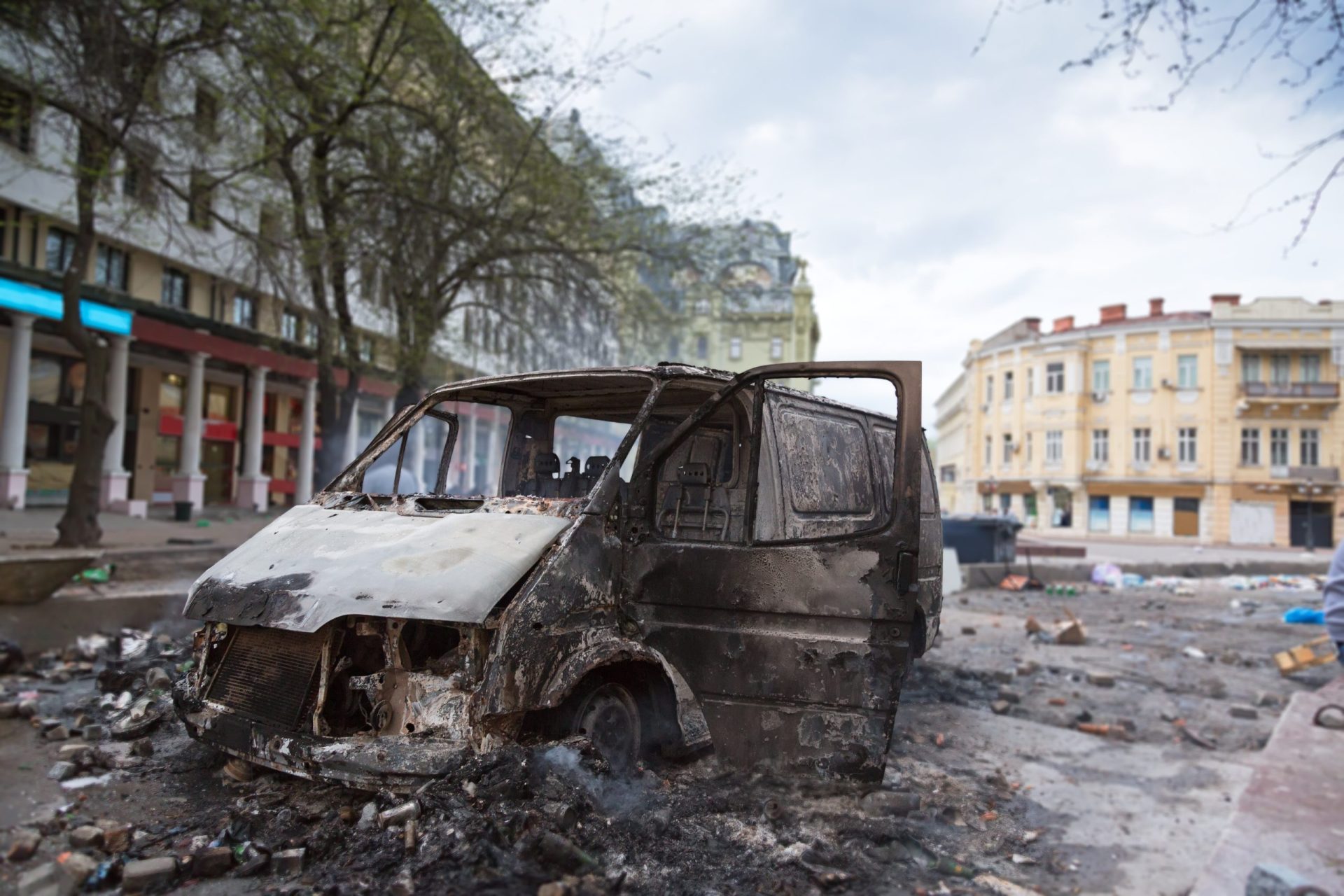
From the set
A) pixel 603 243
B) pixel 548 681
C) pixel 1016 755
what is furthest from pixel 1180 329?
pixel 548 681

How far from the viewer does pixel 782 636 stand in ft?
12.3

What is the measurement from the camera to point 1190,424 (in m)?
41.8

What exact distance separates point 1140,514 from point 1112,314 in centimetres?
1047

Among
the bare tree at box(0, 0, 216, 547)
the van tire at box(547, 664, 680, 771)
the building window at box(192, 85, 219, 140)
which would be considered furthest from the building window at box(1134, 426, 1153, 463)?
the van tire at box(547, 664, 680, 771)

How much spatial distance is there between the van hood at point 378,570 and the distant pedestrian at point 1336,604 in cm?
300

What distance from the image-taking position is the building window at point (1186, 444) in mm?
41812

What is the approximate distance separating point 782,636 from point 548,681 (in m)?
1.09

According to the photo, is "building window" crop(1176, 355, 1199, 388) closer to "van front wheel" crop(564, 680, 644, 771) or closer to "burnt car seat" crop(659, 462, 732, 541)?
"burnt car seat" crop(659, 462, 732, 541)

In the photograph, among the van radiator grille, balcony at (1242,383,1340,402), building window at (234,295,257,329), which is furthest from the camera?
balcony at (1242,383,1340,402)

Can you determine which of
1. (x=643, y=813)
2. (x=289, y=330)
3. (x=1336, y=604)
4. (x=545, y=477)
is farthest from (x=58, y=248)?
(x=1336, y=604)

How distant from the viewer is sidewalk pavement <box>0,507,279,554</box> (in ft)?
42.5

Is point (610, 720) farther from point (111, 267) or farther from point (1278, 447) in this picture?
point (1278, 447)

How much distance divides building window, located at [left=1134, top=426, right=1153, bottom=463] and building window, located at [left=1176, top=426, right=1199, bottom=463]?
1.14m

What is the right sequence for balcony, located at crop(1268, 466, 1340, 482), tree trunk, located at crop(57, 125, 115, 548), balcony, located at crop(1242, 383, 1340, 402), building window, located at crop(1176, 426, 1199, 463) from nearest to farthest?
tree trunk, located at crop(57, 125, 115, 548), balcony, located at crop(1268, 466, 1340, 482), balcony, located at crop(1242, 383, 1340, 402), building window, located at crop(1176, 426, 1199, 463)
